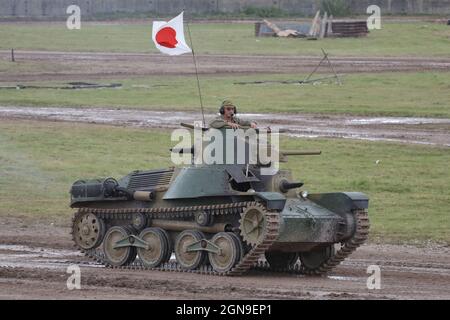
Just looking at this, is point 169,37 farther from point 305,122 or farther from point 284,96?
point 284,96

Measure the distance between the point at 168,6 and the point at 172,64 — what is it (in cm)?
2211

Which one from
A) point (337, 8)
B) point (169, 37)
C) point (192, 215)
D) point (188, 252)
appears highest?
point (169, 37)

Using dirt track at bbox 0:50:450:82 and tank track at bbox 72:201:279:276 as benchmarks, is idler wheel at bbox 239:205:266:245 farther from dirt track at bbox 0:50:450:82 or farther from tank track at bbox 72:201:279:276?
dirt track at bbox 0:50:450:82

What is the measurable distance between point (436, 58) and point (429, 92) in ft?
36.0

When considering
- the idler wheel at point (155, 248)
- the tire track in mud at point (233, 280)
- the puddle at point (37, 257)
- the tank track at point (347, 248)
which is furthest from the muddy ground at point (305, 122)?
the idler wheel at point (155, 248)

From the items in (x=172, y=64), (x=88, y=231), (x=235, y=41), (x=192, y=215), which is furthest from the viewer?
(x=235, y=41)

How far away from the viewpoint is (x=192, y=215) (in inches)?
773

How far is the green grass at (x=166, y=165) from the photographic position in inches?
996

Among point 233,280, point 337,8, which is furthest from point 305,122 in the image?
point 337,8

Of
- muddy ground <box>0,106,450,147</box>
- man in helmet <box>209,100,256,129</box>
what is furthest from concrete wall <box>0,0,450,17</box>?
man in helmet <box>209,100,256,129</box>

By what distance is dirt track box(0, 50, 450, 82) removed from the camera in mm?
45781

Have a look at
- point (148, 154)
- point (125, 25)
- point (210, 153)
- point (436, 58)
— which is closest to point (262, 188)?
point (210, 153)

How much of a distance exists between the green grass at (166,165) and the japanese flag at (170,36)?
571 cm
